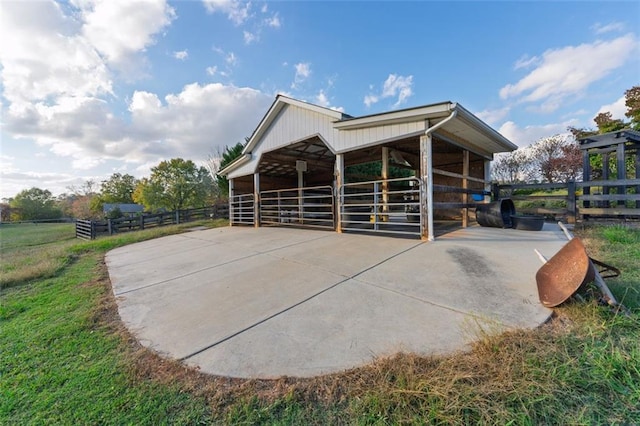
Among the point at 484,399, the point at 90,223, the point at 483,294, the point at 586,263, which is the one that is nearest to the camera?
the point at 484,399

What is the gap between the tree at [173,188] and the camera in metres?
21.8

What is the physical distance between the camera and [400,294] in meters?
2.50

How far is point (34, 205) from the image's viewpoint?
3180 cm

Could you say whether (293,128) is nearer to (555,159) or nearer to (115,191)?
(555,159)

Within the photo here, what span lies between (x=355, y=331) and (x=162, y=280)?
3.09 meters

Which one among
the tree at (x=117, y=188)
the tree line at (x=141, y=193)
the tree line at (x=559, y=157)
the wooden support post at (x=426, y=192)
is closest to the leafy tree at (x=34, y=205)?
the tree line at (x=141, y=193)

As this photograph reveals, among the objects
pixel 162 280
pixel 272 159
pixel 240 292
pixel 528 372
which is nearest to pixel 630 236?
pixel 528 372

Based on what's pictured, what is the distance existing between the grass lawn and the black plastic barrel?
4454 millimetres

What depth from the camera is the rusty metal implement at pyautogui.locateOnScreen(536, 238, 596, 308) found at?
183 centimetres

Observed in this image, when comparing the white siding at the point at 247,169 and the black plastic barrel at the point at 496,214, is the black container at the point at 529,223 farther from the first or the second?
the white siding at the point at 247,169

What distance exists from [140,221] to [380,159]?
43.0ft

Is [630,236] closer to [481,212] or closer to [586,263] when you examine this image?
[481,212]

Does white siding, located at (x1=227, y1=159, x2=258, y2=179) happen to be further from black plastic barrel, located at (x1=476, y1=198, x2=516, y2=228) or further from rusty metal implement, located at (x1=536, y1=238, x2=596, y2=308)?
rusty metal implement, located at (x1=536, y1=238, x2=596, y2=308)

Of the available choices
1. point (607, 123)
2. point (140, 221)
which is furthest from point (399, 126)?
point (607, 123)
